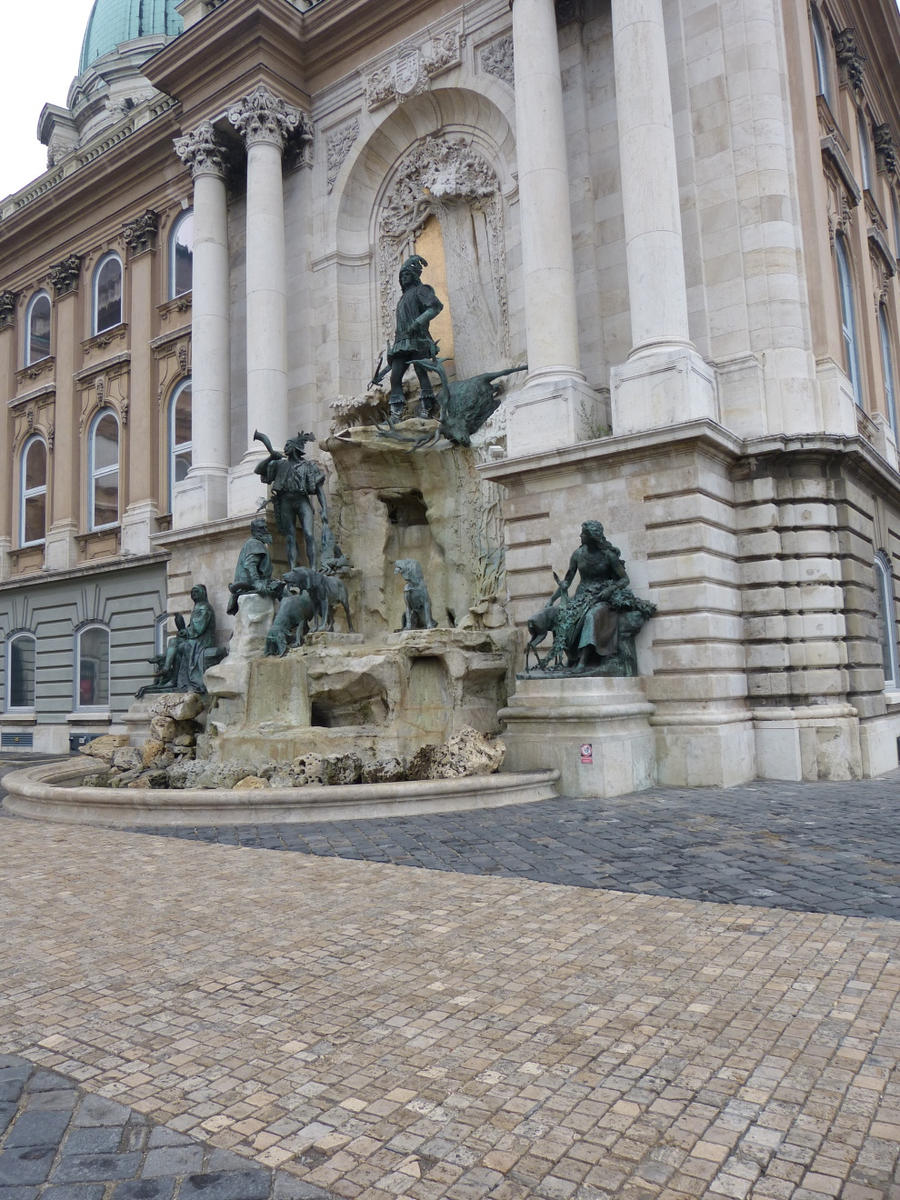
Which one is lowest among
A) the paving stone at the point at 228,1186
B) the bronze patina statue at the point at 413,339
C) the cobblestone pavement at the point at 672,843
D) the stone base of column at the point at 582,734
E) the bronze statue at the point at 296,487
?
the paving stone at the point at 228,1186

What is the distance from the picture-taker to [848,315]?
18859mm

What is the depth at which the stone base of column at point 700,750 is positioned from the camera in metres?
11.9

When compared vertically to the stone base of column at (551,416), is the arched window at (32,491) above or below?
above

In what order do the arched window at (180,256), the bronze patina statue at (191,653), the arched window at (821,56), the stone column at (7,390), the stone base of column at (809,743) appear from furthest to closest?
the stone column at (7,390) → the arched window at (180,256) → the bronze patina statue at (191,653) → the arched window at (821,56) → the stone base of column at (809,743)

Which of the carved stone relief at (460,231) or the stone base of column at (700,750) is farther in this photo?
the carved stone relief at (460,231)

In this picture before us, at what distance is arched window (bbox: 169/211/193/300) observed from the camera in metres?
25.3

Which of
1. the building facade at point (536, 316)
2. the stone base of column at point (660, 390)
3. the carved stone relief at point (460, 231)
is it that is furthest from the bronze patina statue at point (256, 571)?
the stone base of column at point (660, 390)

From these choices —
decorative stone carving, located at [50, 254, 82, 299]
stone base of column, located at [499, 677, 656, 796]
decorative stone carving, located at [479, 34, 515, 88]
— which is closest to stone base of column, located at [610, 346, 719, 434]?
stone base of column, located at [499, 677, 656, 796]

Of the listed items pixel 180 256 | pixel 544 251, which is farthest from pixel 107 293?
pixel 544 251

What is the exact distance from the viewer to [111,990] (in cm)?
445

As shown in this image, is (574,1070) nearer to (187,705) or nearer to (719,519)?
(719,519)

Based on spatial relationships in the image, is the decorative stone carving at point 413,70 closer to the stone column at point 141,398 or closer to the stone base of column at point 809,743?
the stone column at point 141,398

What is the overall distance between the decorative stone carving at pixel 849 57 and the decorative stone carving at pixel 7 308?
25.0 m

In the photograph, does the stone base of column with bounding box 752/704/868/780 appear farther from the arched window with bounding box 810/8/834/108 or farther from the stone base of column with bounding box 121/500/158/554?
the stone base of column with bounding box 121/500/158/554
